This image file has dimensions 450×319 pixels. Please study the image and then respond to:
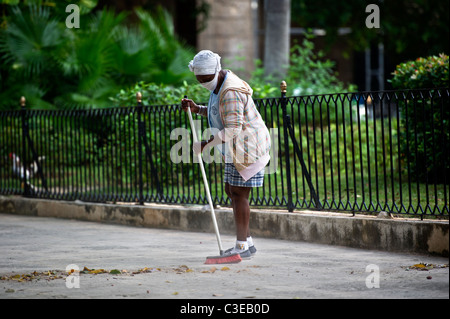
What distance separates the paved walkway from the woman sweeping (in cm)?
59

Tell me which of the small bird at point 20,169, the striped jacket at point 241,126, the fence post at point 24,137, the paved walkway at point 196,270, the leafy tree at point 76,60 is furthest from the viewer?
the leafy tree at point 76,60

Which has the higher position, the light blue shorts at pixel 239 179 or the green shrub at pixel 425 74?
the green shrub at pixel 425 74

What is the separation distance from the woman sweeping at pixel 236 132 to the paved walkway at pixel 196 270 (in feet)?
1.94

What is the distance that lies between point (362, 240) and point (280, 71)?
8.99 metres

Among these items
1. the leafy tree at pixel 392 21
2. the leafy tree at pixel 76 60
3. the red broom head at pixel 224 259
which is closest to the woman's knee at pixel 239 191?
the red broom head at pixel 224 259

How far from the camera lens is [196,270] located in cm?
661

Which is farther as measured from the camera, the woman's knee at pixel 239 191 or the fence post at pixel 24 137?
the fence post at pixel 24 137

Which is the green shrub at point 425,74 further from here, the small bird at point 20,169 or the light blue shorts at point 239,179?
the small bird at point 20,169

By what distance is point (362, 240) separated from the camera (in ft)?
25.6

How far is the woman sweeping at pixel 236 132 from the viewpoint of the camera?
680 centimetres

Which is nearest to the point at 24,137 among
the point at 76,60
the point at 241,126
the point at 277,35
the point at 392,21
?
the point at 76,60

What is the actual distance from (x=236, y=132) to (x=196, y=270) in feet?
4.01
